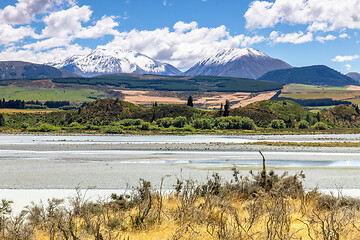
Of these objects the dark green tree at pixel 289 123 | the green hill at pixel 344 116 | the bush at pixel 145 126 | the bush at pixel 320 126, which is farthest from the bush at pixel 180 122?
the green hill at pixel 344 116

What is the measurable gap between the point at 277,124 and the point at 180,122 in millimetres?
29710

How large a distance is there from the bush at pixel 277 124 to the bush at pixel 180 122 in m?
26.8

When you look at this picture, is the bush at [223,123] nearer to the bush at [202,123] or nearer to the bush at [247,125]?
the bush at [202,123]

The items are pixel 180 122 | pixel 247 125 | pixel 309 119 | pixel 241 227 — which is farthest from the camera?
pixel 309 119

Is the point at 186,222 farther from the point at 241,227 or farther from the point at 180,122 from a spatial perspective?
the point at 180,122

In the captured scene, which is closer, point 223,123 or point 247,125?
point 247,125

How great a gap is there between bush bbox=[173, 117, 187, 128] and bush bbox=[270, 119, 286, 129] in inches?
1057

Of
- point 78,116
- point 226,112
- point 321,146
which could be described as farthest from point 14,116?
point 321,146

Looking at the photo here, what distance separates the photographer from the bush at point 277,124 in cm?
10594

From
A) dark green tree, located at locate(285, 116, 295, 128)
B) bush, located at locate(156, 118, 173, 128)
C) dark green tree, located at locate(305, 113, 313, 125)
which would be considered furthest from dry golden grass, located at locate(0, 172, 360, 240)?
dark green tree, located at locate(305, 113, 313, 125)

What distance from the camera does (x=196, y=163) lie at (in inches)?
1315

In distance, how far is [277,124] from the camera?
349ft

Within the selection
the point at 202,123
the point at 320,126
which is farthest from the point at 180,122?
the point at 320,126

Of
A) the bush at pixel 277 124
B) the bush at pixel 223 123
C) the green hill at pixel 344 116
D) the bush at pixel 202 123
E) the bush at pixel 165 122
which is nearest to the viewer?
the bush at pixel 223 123
